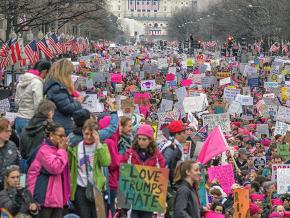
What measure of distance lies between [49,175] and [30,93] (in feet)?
5.39

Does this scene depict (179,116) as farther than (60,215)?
Yes

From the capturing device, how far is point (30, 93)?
33.6 feet

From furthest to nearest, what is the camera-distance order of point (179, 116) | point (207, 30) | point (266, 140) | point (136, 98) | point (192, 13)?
1. point (192, 13)
2. point (207, 30)
3. point (136, 98)
4. point (179, 116)
5. point (266, 140)

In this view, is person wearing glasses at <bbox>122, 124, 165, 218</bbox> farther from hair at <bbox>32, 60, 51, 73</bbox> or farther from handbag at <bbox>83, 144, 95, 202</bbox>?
hair at <bbox>32, 60, 51, 73</bbox>

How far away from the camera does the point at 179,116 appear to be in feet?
67.3

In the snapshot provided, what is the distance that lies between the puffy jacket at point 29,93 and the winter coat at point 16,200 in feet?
6.76

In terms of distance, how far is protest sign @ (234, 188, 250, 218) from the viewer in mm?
10094

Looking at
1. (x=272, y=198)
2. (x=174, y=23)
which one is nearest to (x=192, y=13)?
(x=174, y=23)

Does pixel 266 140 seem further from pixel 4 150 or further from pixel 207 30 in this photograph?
pixel 207 30

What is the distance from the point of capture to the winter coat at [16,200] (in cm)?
795

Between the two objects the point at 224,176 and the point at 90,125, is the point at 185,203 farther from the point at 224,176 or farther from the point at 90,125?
the point at 224,176

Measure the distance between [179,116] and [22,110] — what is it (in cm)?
1021

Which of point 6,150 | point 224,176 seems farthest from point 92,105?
point 6,150

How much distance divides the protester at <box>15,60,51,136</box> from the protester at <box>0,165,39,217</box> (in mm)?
2001
